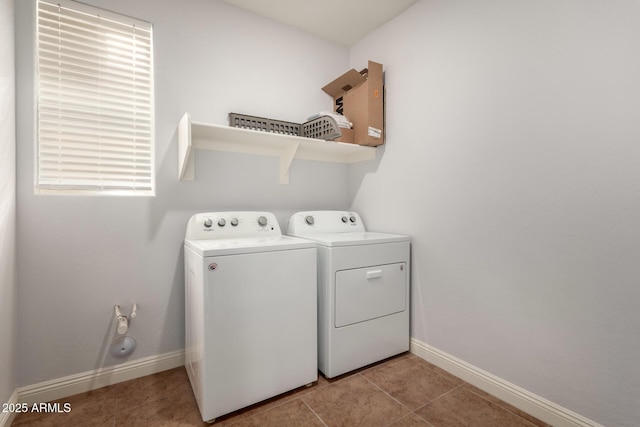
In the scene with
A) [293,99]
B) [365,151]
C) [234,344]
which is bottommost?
[234,344]

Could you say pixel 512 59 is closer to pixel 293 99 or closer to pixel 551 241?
pixel 551 241

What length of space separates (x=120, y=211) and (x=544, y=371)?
2.28m

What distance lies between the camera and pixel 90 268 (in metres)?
1.56

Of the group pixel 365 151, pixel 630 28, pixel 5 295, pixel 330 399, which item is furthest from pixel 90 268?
pixel 630 28

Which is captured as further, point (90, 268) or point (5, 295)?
point (90, 268)

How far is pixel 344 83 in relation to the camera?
217 cm

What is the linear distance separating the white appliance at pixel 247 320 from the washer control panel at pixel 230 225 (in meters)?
0.01

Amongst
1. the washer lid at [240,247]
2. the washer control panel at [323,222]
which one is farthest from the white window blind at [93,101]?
the washer control panel at [323,222]

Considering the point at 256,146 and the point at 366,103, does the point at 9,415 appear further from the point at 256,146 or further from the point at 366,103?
the point at 366,103

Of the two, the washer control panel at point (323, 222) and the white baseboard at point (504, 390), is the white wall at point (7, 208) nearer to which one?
the washer control panel at point (323, 222)

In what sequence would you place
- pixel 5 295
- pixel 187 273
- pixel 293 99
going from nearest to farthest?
pixel 5 295 < pixel 187 273 < pixel 293 99

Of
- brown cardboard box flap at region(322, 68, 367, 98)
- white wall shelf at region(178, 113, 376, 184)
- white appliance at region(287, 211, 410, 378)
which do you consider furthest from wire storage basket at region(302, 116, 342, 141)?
white appliance at region(287, 211, 410, 378)

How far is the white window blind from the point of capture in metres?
1.49

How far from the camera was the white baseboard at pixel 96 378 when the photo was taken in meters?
1.44
